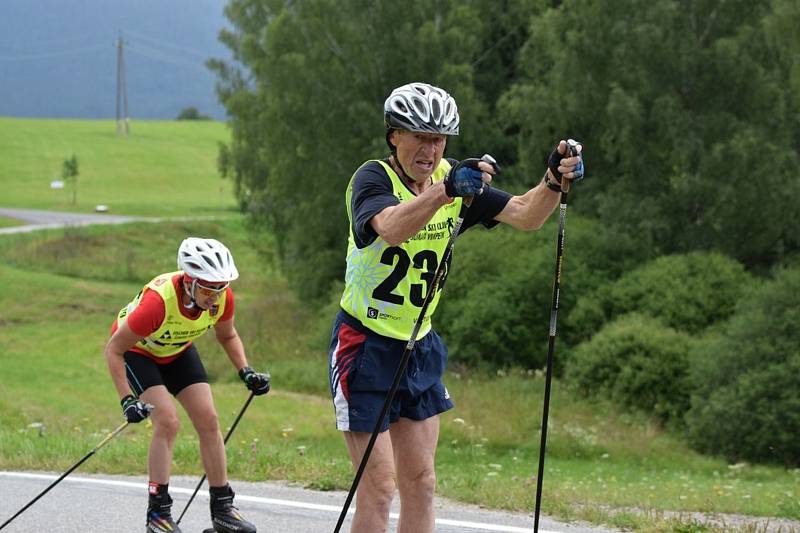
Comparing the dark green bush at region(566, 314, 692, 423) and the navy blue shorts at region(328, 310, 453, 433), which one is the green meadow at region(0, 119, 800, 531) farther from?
the navy blue shorts at region(328, 310, 453, 433)

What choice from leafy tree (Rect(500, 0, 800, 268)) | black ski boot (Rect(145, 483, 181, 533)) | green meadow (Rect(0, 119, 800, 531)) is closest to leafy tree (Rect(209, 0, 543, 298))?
green meadow (Rect(0, 119, 800, 531))

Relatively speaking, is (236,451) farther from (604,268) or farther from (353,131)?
(353,131)

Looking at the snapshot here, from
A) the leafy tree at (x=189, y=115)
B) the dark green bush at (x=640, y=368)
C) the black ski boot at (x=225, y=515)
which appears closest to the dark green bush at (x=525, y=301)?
the dark green bush at (x=640, y=368)

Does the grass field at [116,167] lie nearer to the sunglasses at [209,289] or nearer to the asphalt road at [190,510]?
the asphalt road at [190,510]

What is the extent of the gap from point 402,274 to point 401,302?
0.43 ft

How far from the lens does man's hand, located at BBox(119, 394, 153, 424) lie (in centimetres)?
677

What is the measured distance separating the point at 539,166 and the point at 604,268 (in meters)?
3.20

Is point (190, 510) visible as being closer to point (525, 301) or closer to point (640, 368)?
point (640, 368)

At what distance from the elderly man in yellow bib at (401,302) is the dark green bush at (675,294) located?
15.7 metres

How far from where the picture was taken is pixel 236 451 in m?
10.1

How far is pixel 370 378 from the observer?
509 centimetres

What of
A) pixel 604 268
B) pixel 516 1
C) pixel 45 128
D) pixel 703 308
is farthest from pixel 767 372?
pixel 45 128

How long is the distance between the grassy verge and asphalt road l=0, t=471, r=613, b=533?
0.98 ft

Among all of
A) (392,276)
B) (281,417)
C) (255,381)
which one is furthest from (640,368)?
(392,276)
